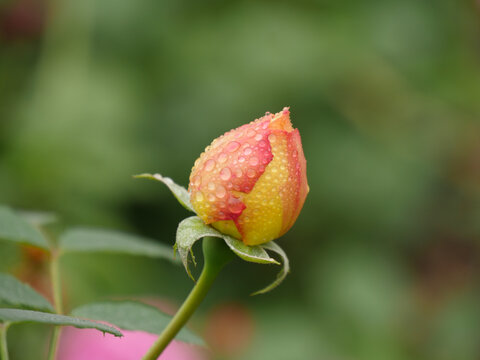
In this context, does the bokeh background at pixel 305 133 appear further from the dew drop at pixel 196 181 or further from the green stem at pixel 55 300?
the dew drop at pixel 196 181

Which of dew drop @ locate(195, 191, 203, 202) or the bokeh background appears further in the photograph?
the bokeh background

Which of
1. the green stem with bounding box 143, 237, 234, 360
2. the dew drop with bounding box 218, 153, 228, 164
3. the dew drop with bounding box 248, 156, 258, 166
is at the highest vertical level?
the dew drop with bounding box 248, 156, 258, 166

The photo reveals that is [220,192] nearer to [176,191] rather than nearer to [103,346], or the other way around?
[176,191]

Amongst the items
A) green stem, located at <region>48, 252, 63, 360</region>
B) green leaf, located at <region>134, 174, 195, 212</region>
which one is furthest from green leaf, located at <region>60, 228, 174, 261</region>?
green leaf, located at <region>134, 174, 195, 212</region>

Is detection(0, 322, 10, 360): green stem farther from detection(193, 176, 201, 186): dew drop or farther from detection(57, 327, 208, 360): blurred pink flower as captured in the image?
detection(57, 327, 208, 360): blurred pink flower

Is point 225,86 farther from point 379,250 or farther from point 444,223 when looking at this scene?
point 444,223

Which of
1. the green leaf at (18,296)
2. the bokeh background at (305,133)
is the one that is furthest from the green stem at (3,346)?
the bokeh background at (305,133)

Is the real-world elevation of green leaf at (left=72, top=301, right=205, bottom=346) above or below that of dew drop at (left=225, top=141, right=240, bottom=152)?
below

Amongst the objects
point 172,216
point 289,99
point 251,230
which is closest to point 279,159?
point 251,230

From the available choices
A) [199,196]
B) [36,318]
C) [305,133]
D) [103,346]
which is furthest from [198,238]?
[305,133]

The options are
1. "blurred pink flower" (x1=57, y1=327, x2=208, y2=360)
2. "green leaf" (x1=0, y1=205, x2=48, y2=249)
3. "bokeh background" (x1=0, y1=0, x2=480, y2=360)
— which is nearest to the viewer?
"green leaf" (x1=0, y1=205, x2=48, y2=249)
